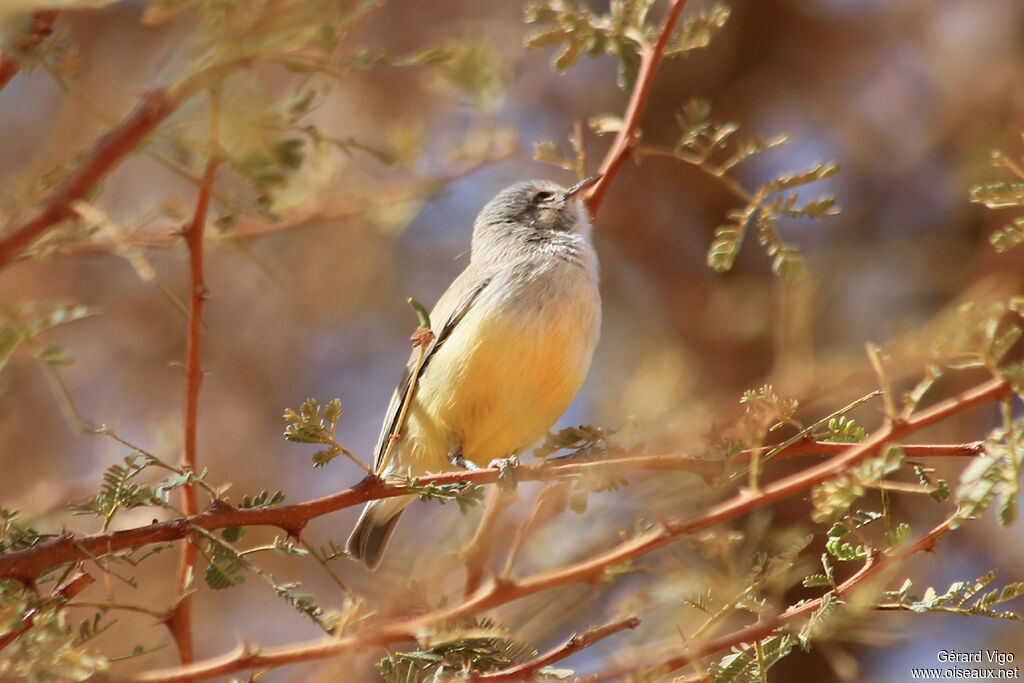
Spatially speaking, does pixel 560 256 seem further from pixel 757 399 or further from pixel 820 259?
pixel 820 259

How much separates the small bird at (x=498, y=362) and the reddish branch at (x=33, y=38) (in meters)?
2.20

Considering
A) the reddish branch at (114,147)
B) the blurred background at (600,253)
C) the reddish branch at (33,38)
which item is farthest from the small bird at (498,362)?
the reddish branch at (114,147)

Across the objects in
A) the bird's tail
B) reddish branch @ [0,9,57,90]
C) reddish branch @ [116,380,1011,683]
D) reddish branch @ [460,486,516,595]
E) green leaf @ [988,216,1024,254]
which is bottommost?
the bird's tail

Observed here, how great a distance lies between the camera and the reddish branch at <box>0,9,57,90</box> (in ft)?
6.26

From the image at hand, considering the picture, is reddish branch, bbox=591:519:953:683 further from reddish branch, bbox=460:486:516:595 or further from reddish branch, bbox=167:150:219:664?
reddish branch, bbox=167:150:219:664

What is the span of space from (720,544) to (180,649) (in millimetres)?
1419

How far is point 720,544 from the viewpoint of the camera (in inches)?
80.4

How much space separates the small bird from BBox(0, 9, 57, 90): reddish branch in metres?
2.20

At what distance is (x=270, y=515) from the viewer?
8.13 ft

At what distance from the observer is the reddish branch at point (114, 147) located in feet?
5.46

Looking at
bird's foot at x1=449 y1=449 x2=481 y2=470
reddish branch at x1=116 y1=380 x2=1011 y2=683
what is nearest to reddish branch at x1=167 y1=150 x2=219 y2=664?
reddish branch at x1=116 y1=380 x2=1011 y2=683

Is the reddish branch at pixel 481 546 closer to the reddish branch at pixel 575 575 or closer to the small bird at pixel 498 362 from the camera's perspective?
the reddish branch at pixel 575 575

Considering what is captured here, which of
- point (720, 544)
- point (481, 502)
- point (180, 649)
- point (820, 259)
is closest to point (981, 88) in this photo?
point (820, 259)

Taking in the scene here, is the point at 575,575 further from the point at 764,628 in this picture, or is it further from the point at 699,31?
the point at 699,31
